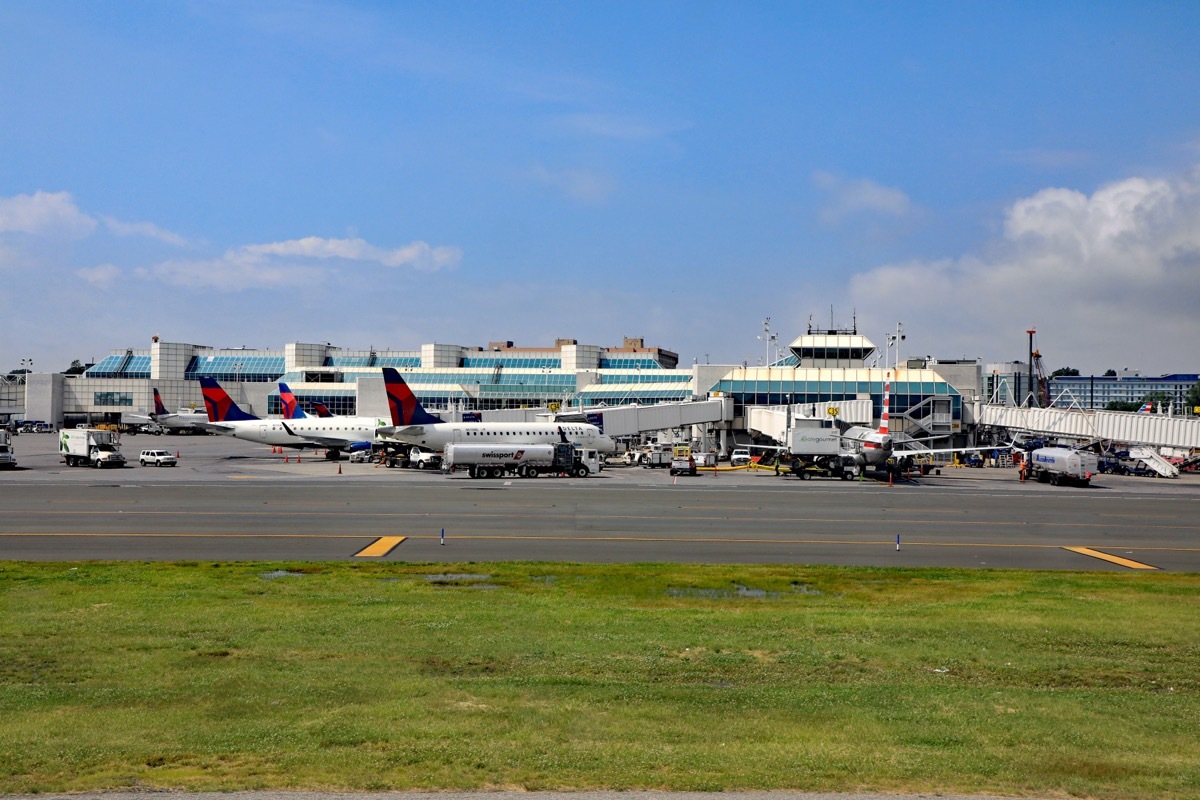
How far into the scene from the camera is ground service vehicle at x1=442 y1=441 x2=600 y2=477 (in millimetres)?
68875

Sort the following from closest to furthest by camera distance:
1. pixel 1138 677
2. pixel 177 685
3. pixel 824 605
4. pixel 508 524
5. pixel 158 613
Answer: pixel 177 685 → pixel 1138 677 → pixel 158 613 → pixel 824 605 → pixel 508 524

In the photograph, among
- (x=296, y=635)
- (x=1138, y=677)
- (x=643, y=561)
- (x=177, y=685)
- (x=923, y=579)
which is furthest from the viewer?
(x=643, y=561)

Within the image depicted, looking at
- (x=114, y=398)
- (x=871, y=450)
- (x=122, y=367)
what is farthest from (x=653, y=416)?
(x=122, y=367)

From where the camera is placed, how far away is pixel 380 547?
3369cm

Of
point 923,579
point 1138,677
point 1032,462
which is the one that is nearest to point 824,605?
point 923,579

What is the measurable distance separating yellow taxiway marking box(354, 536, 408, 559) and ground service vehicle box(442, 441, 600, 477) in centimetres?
3276

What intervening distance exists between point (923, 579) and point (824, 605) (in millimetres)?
5967

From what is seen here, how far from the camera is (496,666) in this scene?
17.3m

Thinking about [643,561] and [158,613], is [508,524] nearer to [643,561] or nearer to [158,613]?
[643,561]

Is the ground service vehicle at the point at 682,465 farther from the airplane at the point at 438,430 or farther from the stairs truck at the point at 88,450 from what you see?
the stairs truck at the point at 88,450

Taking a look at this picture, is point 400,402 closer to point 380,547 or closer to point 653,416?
point 653,416

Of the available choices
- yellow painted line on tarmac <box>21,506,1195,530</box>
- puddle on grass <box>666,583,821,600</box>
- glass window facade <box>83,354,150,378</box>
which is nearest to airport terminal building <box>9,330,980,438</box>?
glass window facade <box>83,354,150,378</box>

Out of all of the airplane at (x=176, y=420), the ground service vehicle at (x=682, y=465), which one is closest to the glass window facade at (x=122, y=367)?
the airplane at (x=176, y=420)

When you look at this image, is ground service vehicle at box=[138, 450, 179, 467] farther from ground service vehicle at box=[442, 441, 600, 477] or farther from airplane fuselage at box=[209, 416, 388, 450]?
ground service vehicle at box=[442, 441, 600, 477]
